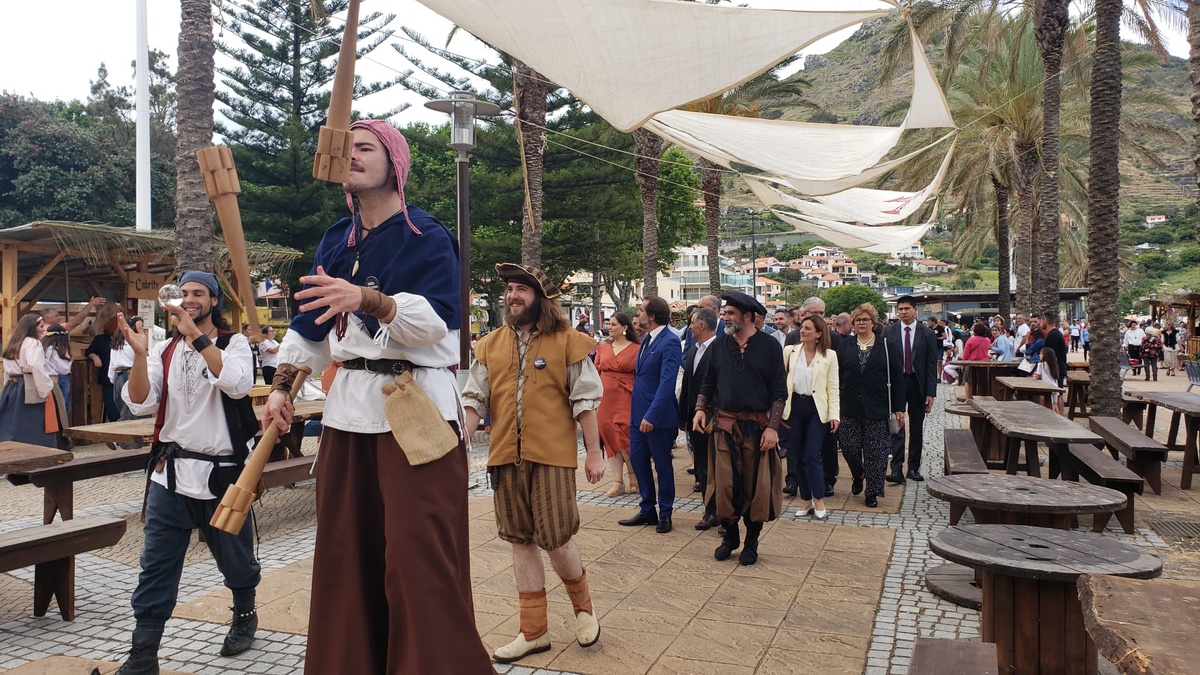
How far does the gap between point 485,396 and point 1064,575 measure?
2643mm

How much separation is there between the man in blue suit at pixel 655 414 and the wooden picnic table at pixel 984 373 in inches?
355

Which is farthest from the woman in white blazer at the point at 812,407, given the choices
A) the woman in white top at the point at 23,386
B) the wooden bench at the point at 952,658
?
the woman in white top at the point at 23,386

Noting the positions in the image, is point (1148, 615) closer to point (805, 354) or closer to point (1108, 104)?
point (805, 354)

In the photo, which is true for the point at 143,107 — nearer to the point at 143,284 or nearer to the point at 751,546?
the point at 143,284

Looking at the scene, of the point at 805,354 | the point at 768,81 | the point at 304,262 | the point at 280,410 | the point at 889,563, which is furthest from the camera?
the point at 304,262

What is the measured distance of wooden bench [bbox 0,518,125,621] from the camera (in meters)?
4.28

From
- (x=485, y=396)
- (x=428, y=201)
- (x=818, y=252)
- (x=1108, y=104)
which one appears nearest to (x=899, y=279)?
(x=818, y=252)

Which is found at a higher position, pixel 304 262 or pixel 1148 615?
pixel 304 262

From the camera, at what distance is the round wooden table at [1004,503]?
412 cm

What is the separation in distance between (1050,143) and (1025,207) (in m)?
6.05

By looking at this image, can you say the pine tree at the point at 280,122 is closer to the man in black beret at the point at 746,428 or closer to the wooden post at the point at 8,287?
the wooden post at the point at 8,287

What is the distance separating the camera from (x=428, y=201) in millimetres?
32969

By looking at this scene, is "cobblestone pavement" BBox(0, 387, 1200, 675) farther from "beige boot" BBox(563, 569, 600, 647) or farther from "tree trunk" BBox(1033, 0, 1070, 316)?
"tree trunk" BBox(1033, 0, 1070, 316)

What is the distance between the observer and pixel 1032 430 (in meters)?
6.18
